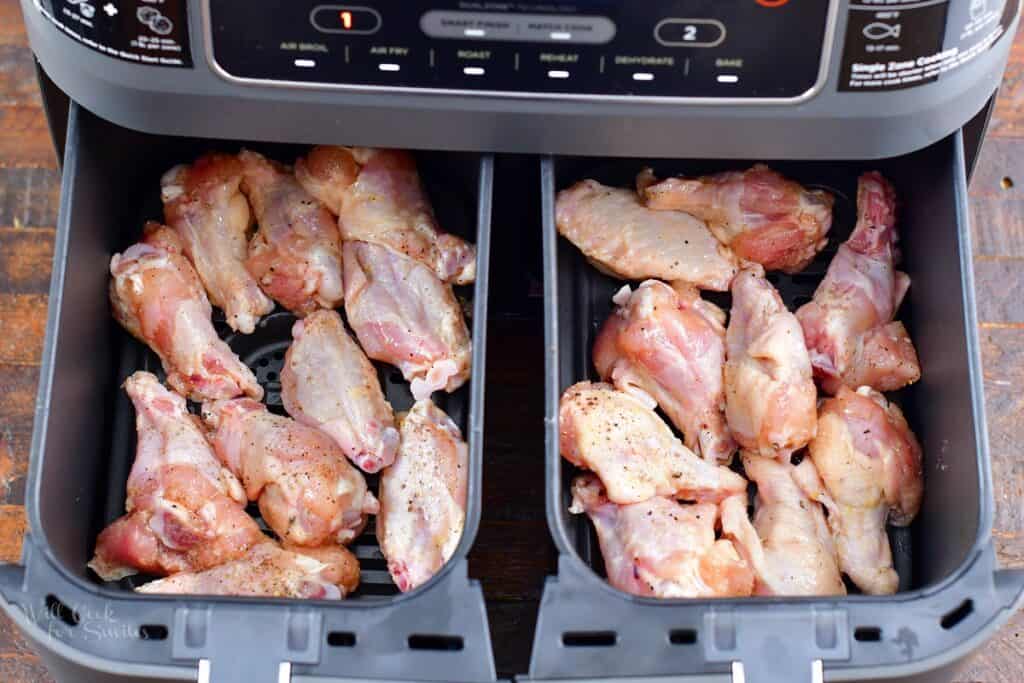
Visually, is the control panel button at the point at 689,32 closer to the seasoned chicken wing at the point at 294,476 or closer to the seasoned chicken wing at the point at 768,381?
the seasoned chicken wing at the point at 768,381

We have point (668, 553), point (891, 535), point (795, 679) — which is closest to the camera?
point (795, 679)

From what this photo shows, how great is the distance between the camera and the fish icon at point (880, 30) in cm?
95

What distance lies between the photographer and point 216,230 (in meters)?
1.26

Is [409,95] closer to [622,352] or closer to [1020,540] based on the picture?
[622,352]

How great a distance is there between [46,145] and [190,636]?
84 cm

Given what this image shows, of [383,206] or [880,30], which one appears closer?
[880,30]

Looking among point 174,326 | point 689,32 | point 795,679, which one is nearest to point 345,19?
point 689,32

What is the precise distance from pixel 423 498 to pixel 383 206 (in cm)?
30

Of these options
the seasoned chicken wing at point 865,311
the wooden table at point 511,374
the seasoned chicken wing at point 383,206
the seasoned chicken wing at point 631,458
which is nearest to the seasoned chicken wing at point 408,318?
the seasoned chicken wing at point 383,206

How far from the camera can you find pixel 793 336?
3.79ft

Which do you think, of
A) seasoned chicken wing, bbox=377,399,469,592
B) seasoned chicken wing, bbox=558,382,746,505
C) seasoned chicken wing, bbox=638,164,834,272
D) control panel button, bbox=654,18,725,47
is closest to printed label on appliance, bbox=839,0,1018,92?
control panel button, bbox=654,18,725,47

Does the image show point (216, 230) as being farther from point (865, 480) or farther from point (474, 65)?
point (865, 480)

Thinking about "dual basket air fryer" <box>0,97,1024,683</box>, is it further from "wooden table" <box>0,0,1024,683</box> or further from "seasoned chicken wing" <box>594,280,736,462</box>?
"wooden table" <box>0,0,1024,683</box>

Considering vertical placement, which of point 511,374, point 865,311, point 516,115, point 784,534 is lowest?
point 511,374
